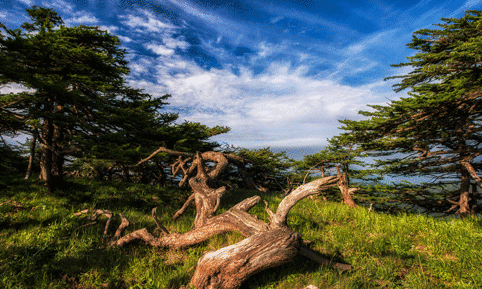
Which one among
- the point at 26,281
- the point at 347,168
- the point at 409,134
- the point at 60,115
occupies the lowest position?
the point at 26,281

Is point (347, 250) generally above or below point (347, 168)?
below

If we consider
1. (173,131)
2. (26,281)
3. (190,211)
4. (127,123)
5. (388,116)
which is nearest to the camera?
(26,281)

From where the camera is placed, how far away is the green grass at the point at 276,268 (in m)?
3.20

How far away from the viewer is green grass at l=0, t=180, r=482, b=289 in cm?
320

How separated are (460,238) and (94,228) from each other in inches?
367

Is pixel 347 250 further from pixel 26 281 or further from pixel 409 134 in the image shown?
pixel 409 134

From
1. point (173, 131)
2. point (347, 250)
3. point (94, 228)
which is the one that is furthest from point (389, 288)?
point (173, 131)

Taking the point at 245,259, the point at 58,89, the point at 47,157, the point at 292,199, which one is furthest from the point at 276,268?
the point at 47,157

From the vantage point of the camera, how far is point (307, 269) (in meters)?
3.54

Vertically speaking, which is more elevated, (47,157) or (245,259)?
(47,157)

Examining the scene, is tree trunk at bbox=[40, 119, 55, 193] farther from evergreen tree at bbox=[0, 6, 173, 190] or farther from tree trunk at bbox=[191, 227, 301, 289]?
tree trunk at bbox=[191, 227, 301, 289]

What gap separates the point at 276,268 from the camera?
3.52 meters

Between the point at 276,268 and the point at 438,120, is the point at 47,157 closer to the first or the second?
the point at 276,268

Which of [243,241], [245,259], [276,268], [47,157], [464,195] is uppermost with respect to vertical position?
[47,157]
